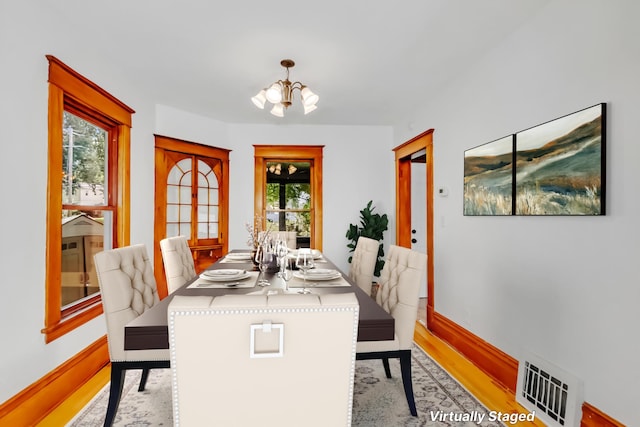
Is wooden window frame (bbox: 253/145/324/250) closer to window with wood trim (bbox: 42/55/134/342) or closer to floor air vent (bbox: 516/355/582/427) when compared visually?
window with wood trim (bbox: 42/55/134/342)

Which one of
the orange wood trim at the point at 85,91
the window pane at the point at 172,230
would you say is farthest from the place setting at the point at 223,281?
the window pane at the point at 172,230

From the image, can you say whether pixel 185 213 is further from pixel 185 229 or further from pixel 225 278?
pixel 225 278

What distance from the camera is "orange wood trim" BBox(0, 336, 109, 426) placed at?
1.91 metres

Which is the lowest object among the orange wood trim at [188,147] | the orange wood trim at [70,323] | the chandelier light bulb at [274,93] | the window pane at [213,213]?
the orange wood trim at [70,323]

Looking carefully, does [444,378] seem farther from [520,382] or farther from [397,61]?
[397,61]

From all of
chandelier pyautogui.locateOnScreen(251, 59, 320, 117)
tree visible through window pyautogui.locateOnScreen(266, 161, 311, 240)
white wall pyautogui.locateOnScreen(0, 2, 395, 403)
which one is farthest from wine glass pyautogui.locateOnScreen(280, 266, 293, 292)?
tree visible through window pyautogui.locateOnScreen(266, 161, 311, 240)

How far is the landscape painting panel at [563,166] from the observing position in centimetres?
183

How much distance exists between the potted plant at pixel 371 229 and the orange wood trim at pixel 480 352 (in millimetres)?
1470

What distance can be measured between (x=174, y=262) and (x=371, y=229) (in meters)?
2.94

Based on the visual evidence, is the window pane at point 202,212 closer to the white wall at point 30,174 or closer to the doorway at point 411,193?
the white wall at point 30,174

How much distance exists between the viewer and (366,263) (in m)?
2.94

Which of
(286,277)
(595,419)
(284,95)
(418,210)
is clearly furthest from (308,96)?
(418,210)

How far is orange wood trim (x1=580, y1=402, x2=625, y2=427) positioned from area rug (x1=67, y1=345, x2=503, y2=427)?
431 mm

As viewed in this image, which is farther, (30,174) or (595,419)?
(30,174)
